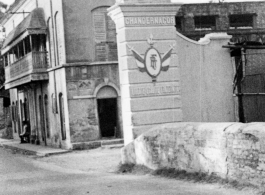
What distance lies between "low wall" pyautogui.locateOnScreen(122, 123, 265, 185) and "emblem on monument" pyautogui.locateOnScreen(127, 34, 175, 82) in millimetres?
2148

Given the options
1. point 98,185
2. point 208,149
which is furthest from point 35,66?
point 208,149

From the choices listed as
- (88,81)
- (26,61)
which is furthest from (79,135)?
(26,61)

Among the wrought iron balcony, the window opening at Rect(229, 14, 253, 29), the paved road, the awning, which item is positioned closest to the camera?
the paved road

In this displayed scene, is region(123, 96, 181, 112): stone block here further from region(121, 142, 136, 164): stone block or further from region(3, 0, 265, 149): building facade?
region(3, 0, 265, 149): building facade

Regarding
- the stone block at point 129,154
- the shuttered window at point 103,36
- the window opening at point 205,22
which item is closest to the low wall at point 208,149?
the stone block at point 129,154

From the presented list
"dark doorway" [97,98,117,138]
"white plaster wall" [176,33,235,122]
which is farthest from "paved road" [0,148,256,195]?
"dark doorway" [97,98,117,138]

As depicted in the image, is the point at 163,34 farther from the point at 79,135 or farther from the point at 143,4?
the point at 79,135

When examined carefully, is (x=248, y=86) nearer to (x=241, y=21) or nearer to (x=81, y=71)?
(x=81, y=71)

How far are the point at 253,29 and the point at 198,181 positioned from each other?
2039cm

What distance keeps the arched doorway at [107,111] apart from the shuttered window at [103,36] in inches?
58.4

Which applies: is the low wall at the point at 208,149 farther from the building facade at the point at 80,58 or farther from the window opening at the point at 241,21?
the window opening at the point at 241,21

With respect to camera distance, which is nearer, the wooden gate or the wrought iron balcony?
the wooden gate

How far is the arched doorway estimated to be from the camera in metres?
26.0

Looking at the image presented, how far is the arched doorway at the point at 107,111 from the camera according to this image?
26.0 m
